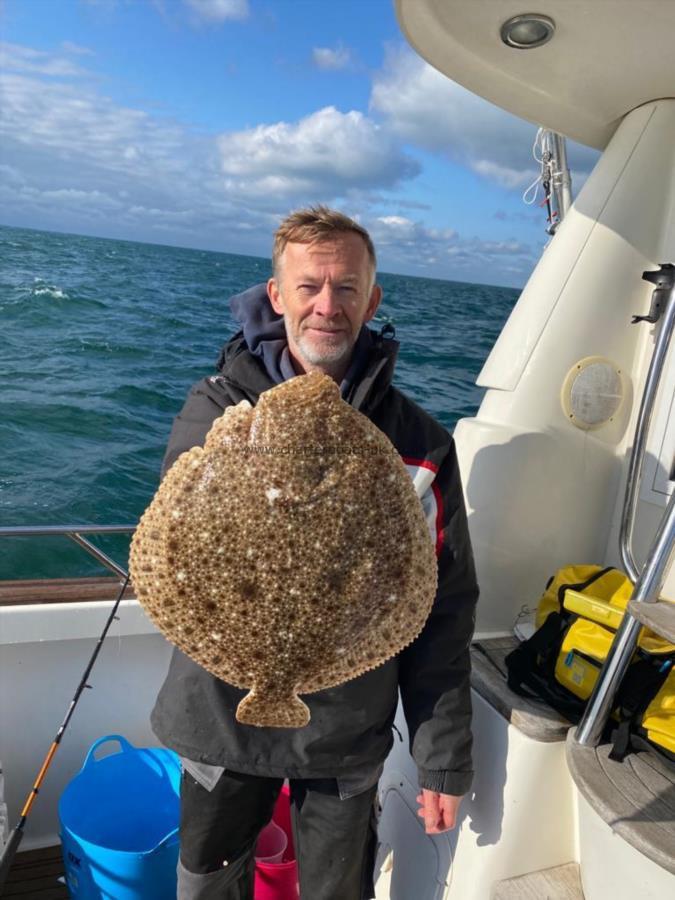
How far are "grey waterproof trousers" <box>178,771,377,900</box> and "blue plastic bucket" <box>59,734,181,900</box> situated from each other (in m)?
0.50

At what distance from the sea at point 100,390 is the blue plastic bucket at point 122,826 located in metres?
3.03

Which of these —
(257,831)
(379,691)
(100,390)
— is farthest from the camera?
(100,390)

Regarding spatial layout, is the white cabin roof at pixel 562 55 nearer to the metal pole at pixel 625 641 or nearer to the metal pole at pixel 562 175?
the metal pole at pixel 562 175

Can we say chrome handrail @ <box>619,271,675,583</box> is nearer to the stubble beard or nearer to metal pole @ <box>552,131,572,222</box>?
metal pole @ <box>552,131,572,222</box>

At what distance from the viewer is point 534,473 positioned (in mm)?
3158

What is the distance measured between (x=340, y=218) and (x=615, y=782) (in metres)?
1.96

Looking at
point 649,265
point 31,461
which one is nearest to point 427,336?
point 31,461

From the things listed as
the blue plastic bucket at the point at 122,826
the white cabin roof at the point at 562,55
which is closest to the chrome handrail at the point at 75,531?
the blue plastic bucket at the point at 122,826

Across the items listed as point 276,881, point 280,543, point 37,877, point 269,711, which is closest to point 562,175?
point 280,543

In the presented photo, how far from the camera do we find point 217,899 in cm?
230

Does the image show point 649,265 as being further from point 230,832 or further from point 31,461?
point 31,461

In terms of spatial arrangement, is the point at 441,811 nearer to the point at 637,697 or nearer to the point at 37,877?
the point at 637,697

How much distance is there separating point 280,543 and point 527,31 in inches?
94.5

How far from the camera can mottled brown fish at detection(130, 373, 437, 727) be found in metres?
1.49
